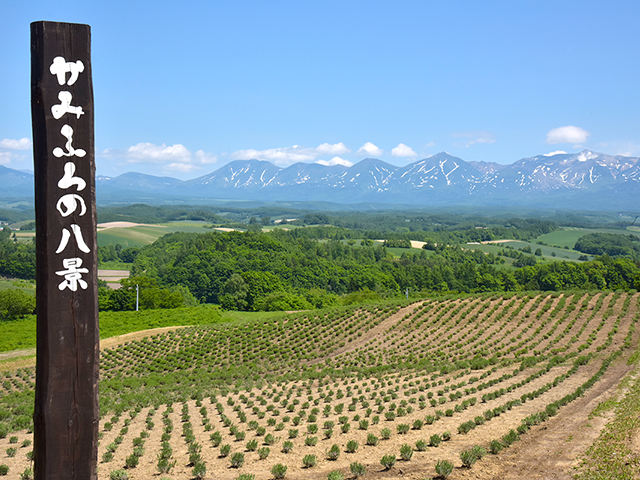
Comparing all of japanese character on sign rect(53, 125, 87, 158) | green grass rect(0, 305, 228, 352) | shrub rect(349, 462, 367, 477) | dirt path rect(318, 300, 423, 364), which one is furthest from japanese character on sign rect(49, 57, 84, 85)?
green grass rect(0, 305, 228, 352)

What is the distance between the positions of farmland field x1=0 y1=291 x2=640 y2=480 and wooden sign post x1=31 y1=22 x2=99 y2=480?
516 centimetres

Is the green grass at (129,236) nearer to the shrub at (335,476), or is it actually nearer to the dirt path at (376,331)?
the dirt path at (376,331)

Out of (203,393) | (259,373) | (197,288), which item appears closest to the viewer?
(203,393)

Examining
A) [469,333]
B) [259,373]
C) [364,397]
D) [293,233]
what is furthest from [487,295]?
[293,233]

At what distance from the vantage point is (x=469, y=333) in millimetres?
34281

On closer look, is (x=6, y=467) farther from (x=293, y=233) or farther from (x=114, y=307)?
(x=293, y=233)

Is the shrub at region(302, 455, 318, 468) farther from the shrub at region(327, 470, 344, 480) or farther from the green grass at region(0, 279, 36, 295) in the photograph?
the green grass at region(0, 279, 36, 295)

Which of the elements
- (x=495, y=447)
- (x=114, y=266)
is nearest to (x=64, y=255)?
(x=495, y=447)

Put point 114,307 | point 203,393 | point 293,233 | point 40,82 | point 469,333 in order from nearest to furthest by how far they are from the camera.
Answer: point 40,82 → point 203,393 → point 469,333 → point 114,307 → point 293,233

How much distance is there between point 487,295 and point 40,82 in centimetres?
4270

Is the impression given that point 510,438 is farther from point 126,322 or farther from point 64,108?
point 126,322

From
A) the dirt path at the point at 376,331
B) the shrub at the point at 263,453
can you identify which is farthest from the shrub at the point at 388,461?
the dirt path at the point at 376,331

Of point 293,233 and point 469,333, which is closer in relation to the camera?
point 469,333

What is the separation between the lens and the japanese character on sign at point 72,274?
494cm
